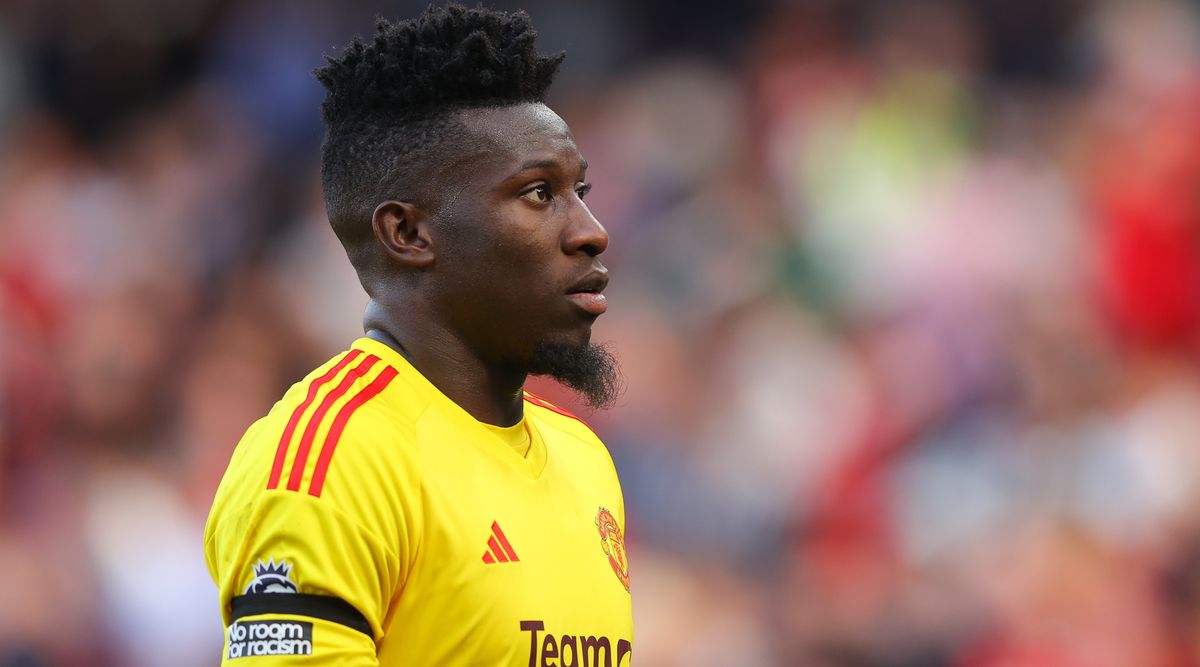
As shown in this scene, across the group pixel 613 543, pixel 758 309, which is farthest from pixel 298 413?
pixel 758 309

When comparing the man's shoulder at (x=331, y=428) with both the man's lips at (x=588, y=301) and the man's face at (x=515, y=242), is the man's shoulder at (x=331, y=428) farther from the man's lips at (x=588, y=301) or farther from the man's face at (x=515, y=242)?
the man's lips at (x=588, y=301)

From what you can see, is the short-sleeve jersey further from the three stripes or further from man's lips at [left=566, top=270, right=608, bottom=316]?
man's lips at [left=566, top=270, right=608, bottom=316]

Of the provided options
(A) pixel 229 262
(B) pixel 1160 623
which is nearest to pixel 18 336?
(A) pixel 229 262

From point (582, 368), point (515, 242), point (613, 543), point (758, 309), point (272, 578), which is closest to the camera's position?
point (272, 578)

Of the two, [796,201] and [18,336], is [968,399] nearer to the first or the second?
[796,201]

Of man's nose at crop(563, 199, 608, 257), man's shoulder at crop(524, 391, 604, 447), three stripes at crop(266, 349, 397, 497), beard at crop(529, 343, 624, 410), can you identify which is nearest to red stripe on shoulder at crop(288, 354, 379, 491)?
three stripes at crop(266, 349, 397, 497)

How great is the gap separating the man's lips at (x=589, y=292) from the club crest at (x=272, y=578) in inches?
30.1

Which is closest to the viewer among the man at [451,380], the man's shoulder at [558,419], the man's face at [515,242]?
the man at [451,380]

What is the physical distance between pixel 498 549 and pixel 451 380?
0.37 m

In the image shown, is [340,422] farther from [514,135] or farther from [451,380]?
[514,135]

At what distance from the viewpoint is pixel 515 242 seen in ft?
9.63

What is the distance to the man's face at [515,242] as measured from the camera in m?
2.93

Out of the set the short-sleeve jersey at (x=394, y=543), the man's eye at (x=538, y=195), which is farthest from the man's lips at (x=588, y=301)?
the short-sleeve jersey at (x=394, y=543)

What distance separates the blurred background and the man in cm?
371
